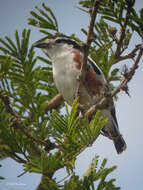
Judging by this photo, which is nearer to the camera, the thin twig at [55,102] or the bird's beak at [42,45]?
the thin twig at [55,102]

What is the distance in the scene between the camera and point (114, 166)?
138cm

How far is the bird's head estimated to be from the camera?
298 cm

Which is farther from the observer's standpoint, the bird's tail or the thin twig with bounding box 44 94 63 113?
the bird's tail

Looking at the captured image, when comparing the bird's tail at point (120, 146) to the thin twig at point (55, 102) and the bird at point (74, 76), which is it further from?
the thin twig at point (55, 102)

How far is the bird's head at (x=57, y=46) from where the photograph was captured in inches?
117

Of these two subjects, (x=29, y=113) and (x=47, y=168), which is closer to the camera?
(x=47, y=168)

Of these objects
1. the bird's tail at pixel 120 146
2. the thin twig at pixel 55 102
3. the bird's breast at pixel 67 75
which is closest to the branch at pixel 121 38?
the thin twig at pixel 55 102

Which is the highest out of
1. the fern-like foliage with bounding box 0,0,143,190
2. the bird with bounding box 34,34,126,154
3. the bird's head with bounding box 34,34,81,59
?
the bird's head with bounding box 34,34,81,59

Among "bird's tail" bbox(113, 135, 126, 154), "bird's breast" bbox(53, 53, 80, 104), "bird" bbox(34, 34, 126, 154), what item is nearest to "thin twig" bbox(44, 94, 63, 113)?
"bird" bbox(34, 34, 126, 154)

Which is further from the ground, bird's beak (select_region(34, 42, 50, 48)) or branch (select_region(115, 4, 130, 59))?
bird's beak (select_region(34, 42, 50, 48))

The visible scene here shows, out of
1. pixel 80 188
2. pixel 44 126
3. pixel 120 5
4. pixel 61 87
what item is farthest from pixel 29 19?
pixel 80 188

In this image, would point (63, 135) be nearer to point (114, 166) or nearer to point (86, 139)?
point (86, 139)

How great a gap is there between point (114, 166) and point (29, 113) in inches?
22.1

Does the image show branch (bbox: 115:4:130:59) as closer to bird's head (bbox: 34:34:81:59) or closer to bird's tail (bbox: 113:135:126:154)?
bird's head (bbox: 34:34:81:59)
